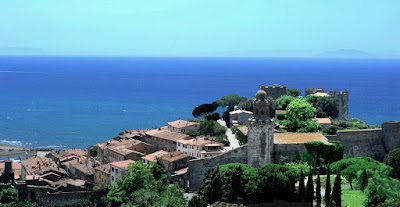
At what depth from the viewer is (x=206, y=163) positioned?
39781 millimetres

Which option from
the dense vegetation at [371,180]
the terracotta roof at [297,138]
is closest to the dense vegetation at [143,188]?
the terracotta roof at [297,138]

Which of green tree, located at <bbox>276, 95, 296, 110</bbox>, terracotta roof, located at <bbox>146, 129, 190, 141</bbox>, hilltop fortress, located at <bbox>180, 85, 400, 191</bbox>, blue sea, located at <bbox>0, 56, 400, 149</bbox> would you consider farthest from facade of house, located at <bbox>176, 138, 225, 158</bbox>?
blue sea, located at <bbox>0, 56, 400, 149</bbox>

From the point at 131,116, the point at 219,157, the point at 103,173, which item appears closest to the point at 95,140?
the point at 131,116

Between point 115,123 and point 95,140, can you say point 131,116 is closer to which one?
point 115,123

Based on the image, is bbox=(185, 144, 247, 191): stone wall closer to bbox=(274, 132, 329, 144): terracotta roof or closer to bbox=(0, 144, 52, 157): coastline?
bbox=(274, 132, 329, 144): terracotta roof

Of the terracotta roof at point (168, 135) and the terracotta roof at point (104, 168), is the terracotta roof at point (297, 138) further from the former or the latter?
the terracotta roof at point (104, 168)

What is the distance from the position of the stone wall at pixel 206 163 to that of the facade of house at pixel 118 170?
6.66 meters

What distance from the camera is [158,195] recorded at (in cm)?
3438

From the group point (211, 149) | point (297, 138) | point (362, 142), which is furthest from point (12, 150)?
point (362, 142)

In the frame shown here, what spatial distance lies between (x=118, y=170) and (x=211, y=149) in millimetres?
8396

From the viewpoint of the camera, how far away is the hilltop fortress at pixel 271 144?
37.6 meters

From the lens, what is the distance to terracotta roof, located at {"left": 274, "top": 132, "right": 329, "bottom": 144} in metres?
38.2

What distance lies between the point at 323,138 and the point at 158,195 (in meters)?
13.3

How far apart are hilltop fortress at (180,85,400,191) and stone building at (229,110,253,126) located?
16037 mm
